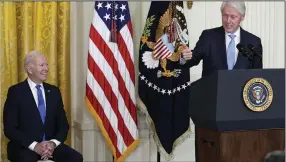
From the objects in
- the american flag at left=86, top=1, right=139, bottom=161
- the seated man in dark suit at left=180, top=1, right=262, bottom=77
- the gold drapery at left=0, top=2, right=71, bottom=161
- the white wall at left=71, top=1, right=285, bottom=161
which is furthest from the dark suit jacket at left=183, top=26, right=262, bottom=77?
the gold drapery at left=0, top=2, right=71, bottom=161

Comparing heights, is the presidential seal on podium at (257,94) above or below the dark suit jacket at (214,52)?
below

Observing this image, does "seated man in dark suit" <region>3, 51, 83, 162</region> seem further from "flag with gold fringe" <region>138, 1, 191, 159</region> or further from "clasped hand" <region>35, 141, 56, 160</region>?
"flag with gold fringe" <region>138, 1, 191, 159</region>

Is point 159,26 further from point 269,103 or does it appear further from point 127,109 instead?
point 269,103

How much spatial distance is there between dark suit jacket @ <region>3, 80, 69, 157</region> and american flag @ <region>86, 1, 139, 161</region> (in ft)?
2.08

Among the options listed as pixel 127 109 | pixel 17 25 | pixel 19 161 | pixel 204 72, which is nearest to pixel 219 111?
pixel 204 72

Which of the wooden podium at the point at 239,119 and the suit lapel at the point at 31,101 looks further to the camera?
the suit lapel at the point at 31,101

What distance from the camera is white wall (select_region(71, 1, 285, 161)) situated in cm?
493

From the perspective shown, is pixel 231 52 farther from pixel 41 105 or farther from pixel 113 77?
pixel 41 105

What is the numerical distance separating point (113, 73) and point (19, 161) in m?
1.39

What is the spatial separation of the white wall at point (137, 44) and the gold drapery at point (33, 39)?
103 millimetres

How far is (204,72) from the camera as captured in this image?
139 inches

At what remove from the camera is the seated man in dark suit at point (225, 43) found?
3344mm

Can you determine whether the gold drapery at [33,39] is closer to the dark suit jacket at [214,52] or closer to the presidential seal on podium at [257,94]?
the dark suit jacket at [214,52]

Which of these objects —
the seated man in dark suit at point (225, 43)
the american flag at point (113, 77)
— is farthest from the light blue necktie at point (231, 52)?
the american flag at point (113, 77)
